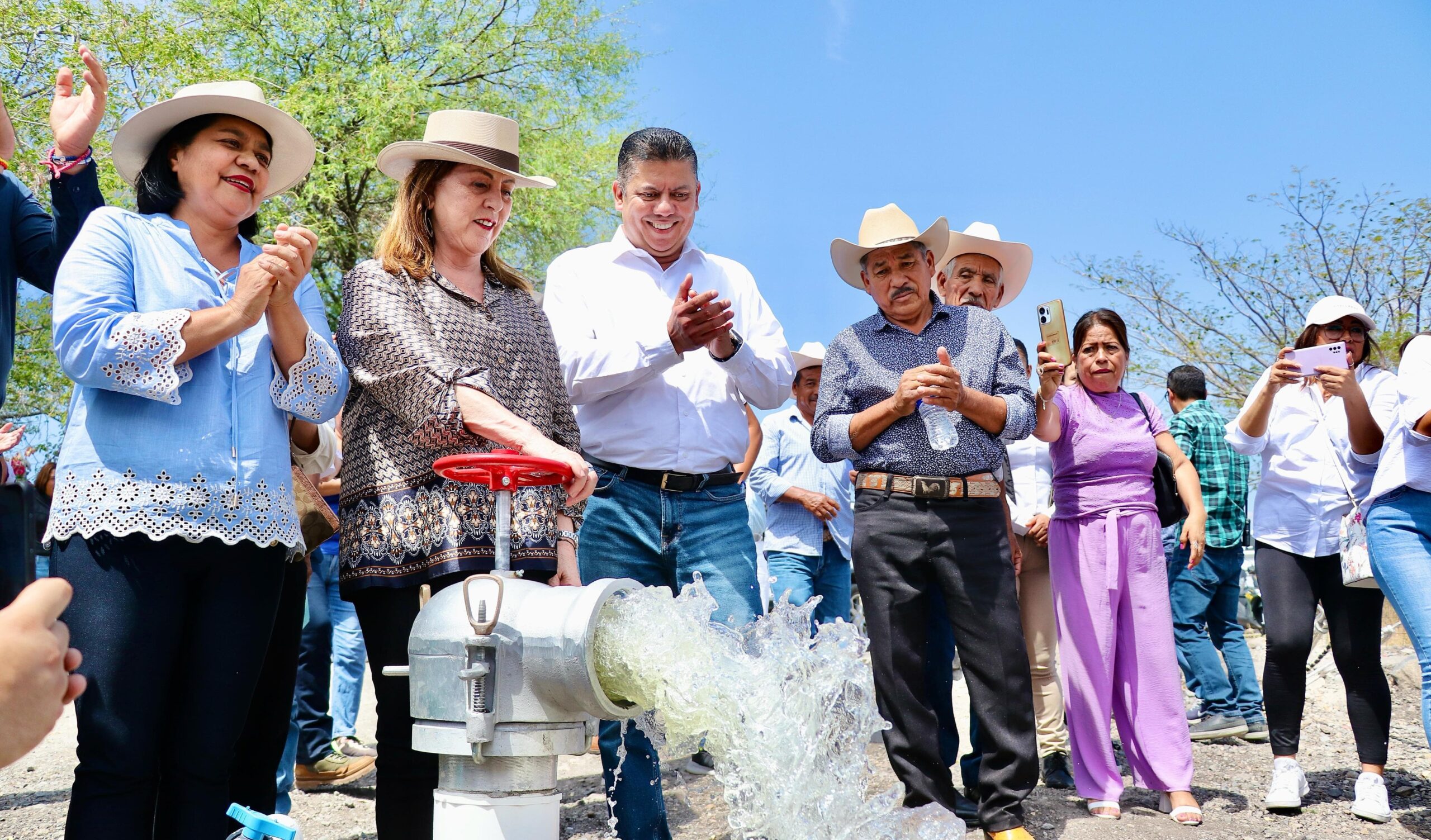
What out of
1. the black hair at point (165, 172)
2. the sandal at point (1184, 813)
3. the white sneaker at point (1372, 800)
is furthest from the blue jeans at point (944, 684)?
the black hair at point (165, 172)

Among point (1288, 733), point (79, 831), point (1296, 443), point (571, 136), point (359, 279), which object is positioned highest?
point (571, 136)

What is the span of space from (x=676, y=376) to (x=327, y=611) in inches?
95.9

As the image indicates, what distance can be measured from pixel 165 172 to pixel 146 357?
702mm

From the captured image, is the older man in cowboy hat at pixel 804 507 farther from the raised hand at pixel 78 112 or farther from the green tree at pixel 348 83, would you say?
the green tree at pixel 348 83

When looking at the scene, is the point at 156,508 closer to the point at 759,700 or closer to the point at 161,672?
the point at 161,672

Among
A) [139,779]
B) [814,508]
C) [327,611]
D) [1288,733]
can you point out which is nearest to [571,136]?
[814,508]

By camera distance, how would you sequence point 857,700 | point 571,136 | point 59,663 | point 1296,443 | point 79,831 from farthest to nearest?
point 571,136 < point 1296,443 < point 857,700 < point 79,831 < point 59,663

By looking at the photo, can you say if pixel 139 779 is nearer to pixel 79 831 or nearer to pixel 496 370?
pixel 79 831

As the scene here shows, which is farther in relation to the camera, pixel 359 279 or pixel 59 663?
pixel 359 279

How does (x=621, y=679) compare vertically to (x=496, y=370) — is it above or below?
below

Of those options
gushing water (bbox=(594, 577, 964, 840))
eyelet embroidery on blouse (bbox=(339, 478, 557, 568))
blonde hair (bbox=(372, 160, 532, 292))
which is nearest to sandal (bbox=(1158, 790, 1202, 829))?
gushing water (bbox=(594, 577, 964, 840))

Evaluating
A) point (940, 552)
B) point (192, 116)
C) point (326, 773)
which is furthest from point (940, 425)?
point (326, 773)

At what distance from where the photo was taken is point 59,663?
128 cm

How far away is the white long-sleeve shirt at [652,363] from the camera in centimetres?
350
